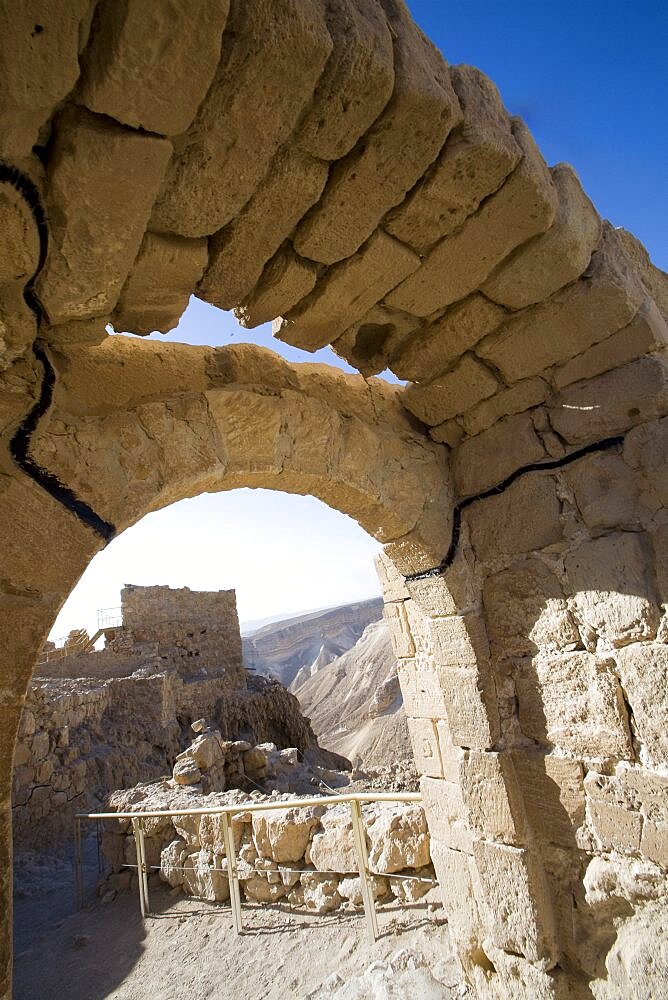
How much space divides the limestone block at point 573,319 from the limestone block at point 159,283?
1.34 m

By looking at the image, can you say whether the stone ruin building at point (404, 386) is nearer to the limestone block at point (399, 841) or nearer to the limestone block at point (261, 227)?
the limestone block at point (261, 227)

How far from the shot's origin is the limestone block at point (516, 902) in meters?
2.26

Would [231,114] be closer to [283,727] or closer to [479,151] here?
[479,151]

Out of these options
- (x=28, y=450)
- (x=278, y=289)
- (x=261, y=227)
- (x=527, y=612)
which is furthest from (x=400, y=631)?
(x=261, y=227)

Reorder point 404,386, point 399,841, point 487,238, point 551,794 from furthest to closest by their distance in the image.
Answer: point 399,841 < point 404,386 < point 551,794 < point 487,238

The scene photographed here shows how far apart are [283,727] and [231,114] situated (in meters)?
13.8

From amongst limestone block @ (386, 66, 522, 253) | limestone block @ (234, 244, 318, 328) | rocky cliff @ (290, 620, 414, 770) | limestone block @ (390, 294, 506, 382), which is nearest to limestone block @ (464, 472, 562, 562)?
limestone block @ (390, 294, 506, 382)

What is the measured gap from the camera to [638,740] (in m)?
2.12

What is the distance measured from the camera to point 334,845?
400 centimetres

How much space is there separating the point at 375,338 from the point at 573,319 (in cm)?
86

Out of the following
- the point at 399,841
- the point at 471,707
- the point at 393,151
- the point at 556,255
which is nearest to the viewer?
the point at 393,151

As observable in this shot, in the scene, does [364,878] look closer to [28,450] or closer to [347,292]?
[28,450]

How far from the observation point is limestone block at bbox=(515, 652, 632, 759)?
2195 millimetres

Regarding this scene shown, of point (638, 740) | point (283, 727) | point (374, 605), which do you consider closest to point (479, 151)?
point (638, 740)
